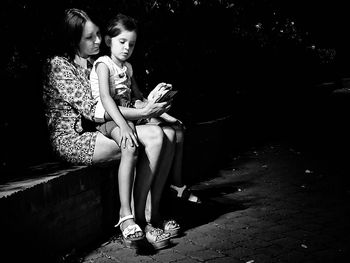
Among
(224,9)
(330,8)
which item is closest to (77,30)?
(224,9)

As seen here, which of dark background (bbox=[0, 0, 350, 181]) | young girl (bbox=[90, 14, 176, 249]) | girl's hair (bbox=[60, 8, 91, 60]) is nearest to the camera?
young girl (bbox=[90, 14, 176, 249])

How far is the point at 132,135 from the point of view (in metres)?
3.77

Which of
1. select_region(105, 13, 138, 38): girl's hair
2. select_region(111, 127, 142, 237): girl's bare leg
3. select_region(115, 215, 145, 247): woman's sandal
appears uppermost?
select_region(105, 13, 138, 38): girl's hair

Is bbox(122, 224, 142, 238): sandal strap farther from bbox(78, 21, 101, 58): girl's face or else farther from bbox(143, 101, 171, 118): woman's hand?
bbox(78, 21, 101, 58): girl's face

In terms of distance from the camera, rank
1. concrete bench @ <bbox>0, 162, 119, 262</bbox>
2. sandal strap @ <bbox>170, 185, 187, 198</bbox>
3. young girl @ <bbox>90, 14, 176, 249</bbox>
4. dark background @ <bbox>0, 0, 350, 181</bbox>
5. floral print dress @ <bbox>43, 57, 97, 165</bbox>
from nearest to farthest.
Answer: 1. concrete bench @ <bbox>0, 162, 119, 262</bbox>
2. young girl @ <bbox>90, 14, 176, 249</bbox>
3. floral print dress @ <bbox>43, 57, 97, 165</bbox>
4. dark background @ <bbox>0, 0, 350, 181</bbox>
5. sandal strap @ <bbox>170, 185, 187, 198</bbox>

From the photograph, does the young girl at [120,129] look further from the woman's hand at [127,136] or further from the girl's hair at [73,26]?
the girl's hair at [73,26]

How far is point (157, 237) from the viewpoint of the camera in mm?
3863

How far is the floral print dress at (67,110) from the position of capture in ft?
13.1

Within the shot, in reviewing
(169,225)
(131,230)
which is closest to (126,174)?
(131,230)

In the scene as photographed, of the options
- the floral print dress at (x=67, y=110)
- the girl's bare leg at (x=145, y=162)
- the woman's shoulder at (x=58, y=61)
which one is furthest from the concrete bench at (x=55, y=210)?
the woman's shoulder at (x=58, y=61)

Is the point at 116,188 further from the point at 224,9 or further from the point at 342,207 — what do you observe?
the point at 224,9

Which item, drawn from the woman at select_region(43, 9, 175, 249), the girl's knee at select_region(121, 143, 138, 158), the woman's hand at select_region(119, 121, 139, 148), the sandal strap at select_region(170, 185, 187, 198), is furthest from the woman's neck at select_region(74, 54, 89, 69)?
the sandal strap at select_region(170, 185, 187, 198)

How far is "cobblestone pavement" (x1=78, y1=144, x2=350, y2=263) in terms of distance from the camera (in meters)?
3.75

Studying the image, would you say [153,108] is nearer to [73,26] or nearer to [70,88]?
[70,88]
